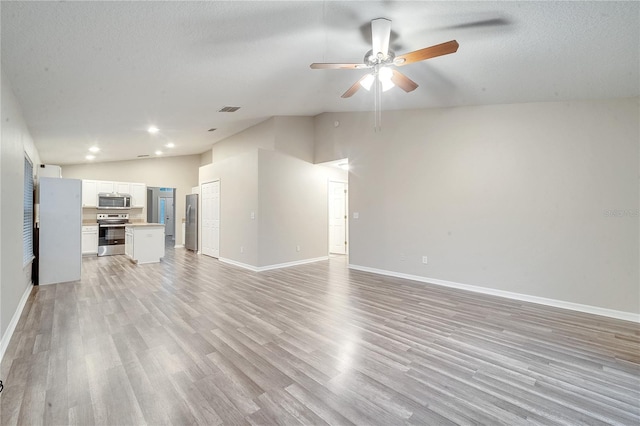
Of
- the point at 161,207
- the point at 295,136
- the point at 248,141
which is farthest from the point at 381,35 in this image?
the point at 161,207

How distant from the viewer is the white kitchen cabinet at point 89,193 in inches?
297

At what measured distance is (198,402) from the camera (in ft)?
5.78

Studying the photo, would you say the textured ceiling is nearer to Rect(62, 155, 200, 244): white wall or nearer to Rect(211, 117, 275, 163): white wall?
Rect(211, 117, 275, 163): white wall

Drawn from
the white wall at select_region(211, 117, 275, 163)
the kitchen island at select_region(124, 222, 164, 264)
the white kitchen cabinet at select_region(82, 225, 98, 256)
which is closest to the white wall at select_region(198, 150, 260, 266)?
the white wall at select_region(211, 117, 275, 163)

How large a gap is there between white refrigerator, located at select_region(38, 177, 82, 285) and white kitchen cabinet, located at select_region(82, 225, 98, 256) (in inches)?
130

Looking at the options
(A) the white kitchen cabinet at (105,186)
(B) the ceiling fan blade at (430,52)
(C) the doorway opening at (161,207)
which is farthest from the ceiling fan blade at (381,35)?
(C) the doorway opening at (161,207)

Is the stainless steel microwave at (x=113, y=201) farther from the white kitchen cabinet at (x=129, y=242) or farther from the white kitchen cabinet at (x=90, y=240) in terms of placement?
the white kitchen cabinet at (x=129, y=242)

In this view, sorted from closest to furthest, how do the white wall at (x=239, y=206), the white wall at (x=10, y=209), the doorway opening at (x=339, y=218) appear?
the white wall at (x=10, y=209)
the white wall at (x=239, y=206)
the doorway opening at (x=339, y=218)

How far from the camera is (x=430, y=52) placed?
2.40 meters

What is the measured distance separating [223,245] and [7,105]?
14.8 feet

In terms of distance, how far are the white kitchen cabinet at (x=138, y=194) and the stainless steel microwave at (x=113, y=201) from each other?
188mm

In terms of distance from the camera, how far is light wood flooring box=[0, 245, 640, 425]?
1.71 m

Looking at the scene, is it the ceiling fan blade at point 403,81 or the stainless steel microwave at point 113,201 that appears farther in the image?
the stainless steel microwave at point 113,201

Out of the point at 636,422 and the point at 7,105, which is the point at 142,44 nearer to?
the point at 7,105
